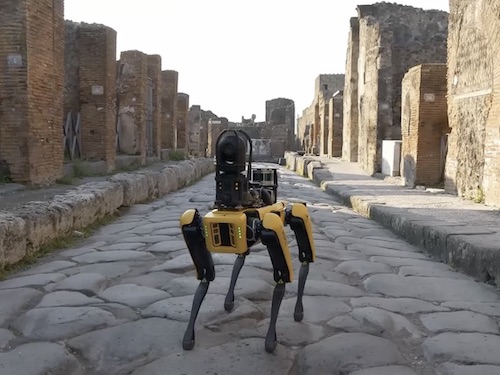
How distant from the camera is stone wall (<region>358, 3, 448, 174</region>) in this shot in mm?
15086

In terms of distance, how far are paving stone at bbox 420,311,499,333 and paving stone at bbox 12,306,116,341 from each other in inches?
66.5

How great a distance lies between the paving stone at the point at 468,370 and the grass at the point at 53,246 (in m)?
2.89

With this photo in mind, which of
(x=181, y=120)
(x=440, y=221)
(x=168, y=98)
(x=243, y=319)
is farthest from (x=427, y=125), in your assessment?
(x=181, y=120)

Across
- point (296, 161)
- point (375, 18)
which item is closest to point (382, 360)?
point (375, 18)

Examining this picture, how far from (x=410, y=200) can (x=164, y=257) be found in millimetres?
4636

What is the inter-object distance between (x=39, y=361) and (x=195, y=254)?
812 millimetres

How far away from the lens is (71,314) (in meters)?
3.02

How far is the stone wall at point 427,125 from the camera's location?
1044 cm

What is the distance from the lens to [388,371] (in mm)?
2334

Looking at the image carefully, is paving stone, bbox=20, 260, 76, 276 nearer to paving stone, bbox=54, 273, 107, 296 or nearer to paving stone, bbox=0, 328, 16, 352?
paving stone, bbox=54, 273, 107, 296

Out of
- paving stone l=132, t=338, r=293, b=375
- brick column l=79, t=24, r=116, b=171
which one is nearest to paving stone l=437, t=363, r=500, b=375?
paving stone l=132, t=338, r=293, b=375

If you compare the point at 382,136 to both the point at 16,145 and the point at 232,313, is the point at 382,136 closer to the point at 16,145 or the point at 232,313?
the point at 16,145

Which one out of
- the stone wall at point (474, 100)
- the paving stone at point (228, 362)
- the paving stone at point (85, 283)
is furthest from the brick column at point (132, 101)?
the paving stone at point (228, 362)

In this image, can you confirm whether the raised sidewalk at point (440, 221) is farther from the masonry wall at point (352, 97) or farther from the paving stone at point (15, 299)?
the masonry wall at point (352, 97)
